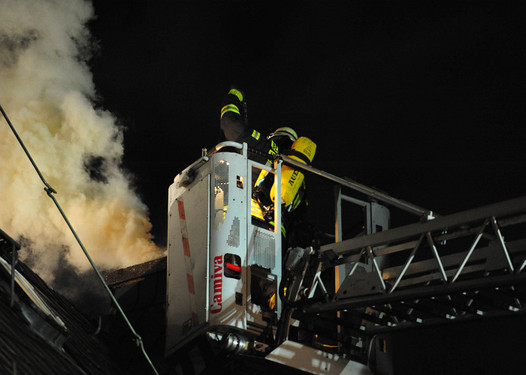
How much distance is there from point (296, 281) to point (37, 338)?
3039mm

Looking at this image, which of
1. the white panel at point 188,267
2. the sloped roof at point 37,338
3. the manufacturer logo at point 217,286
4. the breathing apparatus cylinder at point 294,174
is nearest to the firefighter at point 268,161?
the breathing apparatus cylinder at point 294,174

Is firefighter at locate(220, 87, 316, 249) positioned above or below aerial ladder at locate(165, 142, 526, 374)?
above

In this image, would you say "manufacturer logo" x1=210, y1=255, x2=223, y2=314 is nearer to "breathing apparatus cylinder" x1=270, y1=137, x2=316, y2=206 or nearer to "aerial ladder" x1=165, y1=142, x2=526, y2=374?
"aerial ladder" x1=165, y1=142, x2=526, y2=374

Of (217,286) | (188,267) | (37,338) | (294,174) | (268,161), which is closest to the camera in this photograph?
(37,338)

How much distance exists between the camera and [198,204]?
8.73 meters

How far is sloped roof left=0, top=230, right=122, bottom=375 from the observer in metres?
5.62

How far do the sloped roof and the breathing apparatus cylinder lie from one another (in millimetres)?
2927

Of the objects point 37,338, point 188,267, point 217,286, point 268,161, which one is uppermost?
point 268,161

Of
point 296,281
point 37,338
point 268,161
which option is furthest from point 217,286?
point 37,338

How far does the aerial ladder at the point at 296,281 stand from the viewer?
7.58 meters

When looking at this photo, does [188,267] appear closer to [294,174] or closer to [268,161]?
[268,161]

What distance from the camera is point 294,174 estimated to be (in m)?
9.34

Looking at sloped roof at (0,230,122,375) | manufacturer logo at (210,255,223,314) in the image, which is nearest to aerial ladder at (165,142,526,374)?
manufacturer logo at (210,255,223,314)

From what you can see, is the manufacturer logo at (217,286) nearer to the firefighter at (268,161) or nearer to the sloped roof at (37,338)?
the firefighter at (268,161)
